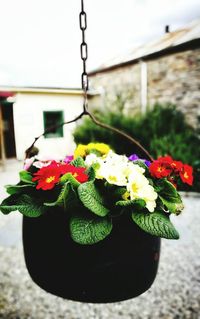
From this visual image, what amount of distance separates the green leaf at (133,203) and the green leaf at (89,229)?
0.06 m

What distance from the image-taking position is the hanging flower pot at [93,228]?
0.77 metres

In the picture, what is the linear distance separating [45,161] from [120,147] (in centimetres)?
616

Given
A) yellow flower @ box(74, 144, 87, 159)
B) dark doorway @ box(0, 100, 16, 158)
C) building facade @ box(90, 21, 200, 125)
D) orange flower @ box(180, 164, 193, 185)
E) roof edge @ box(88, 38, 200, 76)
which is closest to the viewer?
orange flower @ box(180, 164, 193, 185)

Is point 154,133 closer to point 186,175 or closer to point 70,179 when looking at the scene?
point 186,175

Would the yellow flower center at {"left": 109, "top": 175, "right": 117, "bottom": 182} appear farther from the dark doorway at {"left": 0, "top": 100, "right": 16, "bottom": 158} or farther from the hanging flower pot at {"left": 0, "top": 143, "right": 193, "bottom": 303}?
the dark doorway at {"left": 0, "top": 100, "right": 16, "bottom": 158}

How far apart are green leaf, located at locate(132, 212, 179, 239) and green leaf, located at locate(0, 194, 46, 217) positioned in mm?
262

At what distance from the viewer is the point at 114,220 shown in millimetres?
796

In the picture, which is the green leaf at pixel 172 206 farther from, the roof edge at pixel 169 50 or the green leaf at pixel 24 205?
the roof edge at pixel 169 50

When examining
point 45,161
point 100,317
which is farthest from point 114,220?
point 100,317

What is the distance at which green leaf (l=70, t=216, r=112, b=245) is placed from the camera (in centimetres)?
73

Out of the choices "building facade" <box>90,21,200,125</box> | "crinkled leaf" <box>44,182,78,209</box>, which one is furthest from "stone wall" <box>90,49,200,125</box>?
"crinkled leaf" <box>44,182,78,209</box>

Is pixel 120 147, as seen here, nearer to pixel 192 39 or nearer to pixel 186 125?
pixel 186 125

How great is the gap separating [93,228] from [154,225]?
0.54 feet

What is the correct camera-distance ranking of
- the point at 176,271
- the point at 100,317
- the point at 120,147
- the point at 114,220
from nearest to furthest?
the point at 114,220
the point at 100,317
the point at 176,271
the point at 120,147
